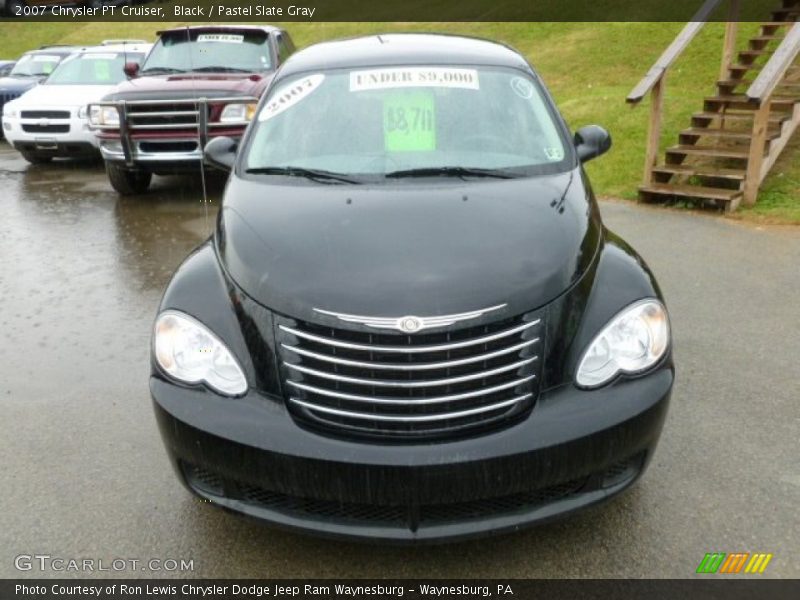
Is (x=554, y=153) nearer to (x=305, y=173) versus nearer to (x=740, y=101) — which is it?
(x=305, y=173)

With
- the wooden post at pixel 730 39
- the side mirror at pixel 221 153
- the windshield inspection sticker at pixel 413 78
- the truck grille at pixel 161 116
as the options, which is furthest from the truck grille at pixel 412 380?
the wooden post at pixel 730 39

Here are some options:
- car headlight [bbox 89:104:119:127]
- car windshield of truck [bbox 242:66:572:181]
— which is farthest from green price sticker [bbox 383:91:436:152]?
car headlight [bbox 89:104:119:127]

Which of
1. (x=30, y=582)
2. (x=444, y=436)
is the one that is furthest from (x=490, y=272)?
(x=30, y=582)

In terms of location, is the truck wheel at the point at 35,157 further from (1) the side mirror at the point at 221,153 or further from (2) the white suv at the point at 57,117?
(1) the side mirror at the point at 221,153

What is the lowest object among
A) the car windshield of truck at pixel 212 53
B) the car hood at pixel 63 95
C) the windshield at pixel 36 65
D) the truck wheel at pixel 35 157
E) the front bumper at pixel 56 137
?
the truck wheel at pixel 35 157

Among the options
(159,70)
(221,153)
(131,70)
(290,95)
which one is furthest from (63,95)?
(290,95)

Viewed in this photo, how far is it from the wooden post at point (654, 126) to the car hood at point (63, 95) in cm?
756

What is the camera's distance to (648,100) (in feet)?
38.9

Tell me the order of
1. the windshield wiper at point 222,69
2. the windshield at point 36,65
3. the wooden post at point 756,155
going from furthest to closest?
the windshield at point 36,65
the windshield wiper at point 222,69
the wooden post at point 756,155

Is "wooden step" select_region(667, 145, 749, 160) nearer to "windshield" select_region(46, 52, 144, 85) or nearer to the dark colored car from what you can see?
"windshield" select_region(46, 52, 144, 85)

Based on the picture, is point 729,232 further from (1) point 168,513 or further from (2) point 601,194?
(1) point 168,513

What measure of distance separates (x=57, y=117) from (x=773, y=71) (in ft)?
31.1

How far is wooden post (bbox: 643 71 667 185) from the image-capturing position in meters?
8.25

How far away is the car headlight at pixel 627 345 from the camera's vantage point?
8.68ft
